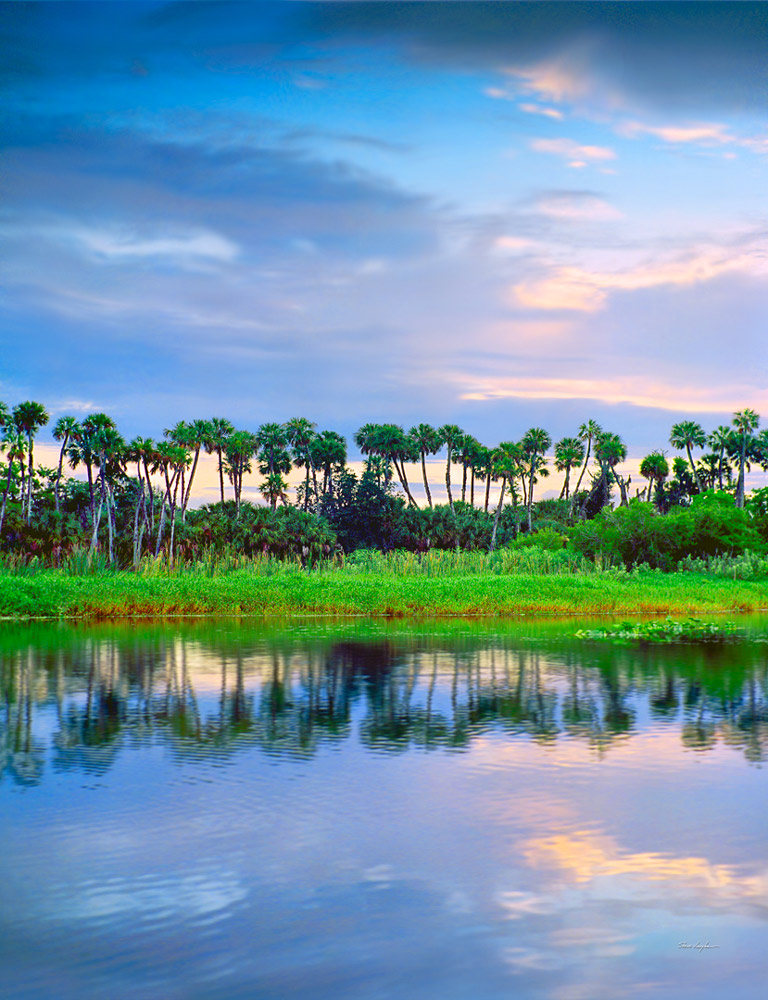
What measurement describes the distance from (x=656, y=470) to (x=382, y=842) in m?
90.5

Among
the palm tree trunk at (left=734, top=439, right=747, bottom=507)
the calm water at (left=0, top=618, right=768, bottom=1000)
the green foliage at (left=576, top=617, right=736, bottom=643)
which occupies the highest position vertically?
the palm tree trunk at (left=734, top=439, right=747, bottom=507)

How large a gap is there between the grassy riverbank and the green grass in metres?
0.03

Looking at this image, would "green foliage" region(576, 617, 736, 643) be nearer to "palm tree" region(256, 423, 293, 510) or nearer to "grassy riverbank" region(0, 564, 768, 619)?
"grassy riverbank" region(0, 564, 768, 619)

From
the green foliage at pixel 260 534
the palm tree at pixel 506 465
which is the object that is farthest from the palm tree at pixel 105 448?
the palm tree at pixel 506 465

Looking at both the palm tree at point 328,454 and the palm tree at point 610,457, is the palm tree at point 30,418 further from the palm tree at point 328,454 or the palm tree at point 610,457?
the palm tree at point 610,457

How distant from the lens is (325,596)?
37500mm

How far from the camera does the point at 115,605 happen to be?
117 ft

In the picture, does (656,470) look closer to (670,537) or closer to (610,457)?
(610,457)

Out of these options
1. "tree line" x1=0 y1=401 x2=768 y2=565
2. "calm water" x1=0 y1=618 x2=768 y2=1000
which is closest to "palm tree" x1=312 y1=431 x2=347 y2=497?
"tree line" x1=0 y1=401 x2=768 y2=565

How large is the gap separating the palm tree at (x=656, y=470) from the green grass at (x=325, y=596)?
5550 centimetres

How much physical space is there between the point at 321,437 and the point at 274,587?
47339 millimetres

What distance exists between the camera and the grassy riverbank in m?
35.8

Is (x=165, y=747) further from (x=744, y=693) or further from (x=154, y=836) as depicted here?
(x=744, y=693)

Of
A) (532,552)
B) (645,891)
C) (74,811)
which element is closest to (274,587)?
(532,552)
